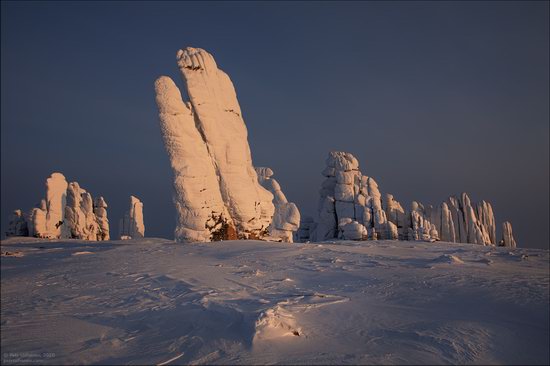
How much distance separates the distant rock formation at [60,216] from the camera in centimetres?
→ 2708

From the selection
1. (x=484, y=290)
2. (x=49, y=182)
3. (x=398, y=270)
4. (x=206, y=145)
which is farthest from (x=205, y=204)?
(x=49, y=182)

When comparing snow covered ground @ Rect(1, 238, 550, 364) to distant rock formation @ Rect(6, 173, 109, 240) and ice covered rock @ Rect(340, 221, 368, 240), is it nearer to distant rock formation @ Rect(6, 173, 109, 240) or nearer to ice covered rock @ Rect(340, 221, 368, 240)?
ice covered rock @ Rect(340, 221, 368, 240)

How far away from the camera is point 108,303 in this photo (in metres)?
5.71

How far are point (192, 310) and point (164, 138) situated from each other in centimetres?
1170

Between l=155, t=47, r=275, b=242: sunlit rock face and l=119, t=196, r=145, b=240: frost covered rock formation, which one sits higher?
l=155, t=47, r=275, b=242: sunlit rock face

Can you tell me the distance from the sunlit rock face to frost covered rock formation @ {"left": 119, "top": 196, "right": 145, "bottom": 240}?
934 inches

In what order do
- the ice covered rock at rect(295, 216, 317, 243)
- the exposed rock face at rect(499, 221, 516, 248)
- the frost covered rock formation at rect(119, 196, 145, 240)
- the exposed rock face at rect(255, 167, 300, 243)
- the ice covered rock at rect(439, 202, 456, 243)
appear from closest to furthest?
the exposed rock face at rect(255, 167, 300, 243) < the ice covered rock at rect(439, 202, 456, 243) < the exposed rock face at rect(499, 221, 516, 248) < the ice covered rock at rect(295, 216, 317, 243) < the frost covered rock formation at rect(119, 196, 145, 240)

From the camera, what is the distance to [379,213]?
31734 millimetres

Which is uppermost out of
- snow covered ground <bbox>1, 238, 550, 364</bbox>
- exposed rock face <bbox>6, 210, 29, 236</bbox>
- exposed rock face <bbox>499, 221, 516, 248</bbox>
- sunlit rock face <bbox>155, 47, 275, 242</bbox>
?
sunlit rock face <bbox>155, 47, 275, 242</bbox>

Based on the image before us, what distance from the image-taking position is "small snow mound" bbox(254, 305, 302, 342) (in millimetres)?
4078

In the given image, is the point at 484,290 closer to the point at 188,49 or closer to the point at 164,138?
the point at 164,138

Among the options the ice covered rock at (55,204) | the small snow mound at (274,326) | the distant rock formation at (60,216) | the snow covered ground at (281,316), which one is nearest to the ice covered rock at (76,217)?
the distant rock formation at (60,216)

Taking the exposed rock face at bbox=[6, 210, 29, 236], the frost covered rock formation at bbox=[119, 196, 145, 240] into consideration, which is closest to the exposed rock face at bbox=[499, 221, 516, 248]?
the frost covered rock formation at bbox=[119, 196, 145, 240]

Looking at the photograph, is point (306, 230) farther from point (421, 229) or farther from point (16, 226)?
point (16, 226)
